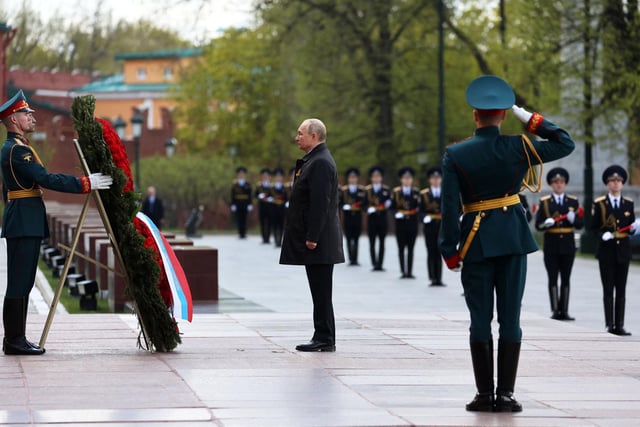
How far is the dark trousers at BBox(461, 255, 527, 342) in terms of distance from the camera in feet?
27.9

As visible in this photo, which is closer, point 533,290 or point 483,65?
point 533,290

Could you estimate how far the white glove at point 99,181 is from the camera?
10.7 m

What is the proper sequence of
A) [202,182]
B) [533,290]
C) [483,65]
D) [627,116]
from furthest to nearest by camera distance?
[202,182]
[483,65]
[627,116]
[533,290]

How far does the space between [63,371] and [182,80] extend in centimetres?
6293

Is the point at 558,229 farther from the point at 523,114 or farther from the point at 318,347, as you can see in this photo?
the point at 523,114

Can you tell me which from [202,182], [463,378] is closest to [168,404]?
[463,378]

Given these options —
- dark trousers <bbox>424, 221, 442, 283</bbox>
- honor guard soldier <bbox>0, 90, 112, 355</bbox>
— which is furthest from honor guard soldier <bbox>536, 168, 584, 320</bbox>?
honor guard soldier <bbox>0, 90, 112, 355</bbox>

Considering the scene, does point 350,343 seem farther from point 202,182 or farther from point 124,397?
point 202,182

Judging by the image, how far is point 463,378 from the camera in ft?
32.4

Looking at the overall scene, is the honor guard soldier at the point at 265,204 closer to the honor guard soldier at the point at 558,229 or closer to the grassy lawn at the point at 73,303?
the grassy lawn at the point at 73,303

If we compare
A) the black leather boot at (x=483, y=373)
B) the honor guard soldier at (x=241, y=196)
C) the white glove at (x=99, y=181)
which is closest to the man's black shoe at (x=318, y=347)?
the white glove at (x=99, y=181)

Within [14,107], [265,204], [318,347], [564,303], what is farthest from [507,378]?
[265,204]

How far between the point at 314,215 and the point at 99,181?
1.72 meters

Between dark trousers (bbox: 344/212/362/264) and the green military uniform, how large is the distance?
1774cm
